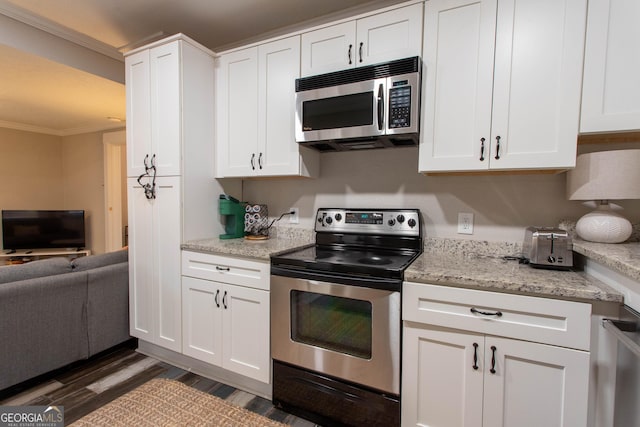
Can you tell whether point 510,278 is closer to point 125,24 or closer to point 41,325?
point 41,325

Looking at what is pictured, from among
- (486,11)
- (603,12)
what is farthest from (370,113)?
(603,12)

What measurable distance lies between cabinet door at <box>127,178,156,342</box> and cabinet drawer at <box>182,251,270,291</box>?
409 millimetres

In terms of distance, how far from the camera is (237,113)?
2.26 m

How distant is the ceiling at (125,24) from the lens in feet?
7.09

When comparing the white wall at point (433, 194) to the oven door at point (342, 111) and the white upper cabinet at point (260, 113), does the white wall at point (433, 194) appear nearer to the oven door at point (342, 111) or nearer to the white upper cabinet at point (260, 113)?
the white upper cabinet at point (260, 113)

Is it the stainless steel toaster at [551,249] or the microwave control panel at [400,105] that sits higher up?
the microwave control panel at [400,105]

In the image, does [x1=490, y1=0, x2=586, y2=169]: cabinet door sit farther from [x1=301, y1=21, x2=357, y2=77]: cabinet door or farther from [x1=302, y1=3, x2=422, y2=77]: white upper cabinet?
[x1=301, y1=21, x2=357, y2=77]: cabinet door

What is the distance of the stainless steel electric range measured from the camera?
1472mm

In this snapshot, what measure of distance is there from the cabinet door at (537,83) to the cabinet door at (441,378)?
0.90 meters

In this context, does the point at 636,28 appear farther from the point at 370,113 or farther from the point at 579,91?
the point at 370,113

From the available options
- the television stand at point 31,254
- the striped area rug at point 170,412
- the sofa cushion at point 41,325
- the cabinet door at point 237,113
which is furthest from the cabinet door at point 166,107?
the television stand at point 31,254

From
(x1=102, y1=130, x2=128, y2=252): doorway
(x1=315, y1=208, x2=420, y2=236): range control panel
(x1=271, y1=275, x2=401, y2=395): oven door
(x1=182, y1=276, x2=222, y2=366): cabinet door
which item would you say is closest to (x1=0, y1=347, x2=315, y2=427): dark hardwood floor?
(x1=182, y1=276, x2=222, y2=366): cabinet door

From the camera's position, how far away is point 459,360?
4.46 feet

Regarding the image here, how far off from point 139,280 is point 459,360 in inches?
90.2
